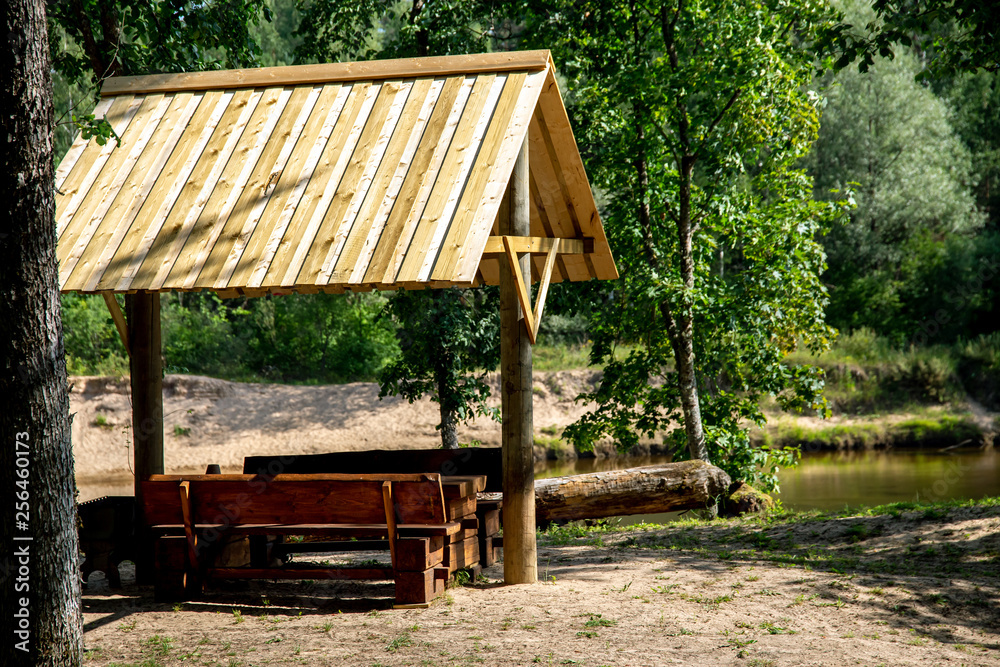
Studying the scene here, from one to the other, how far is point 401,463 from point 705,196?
675cm

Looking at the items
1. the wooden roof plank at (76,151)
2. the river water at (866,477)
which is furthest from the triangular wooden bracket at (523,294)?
the river water at (866,477)

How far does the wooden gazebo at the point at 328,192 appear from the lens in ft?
19.3

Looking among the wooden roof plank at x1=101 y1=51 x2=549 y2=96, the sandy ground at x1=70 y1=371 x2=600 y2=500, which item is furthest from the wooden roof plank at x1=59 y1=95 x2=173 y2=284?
the sandy ground at x1=70 y1=371 x2=600 y2=500

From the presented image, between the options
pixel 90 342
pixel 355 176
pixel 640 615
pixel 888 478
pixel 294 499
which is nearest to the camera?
pixel 640 615

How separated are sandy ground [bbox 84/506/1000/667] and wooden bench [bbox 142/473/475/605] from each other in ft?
0.67

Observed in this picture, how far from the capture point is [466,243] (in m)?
5.62

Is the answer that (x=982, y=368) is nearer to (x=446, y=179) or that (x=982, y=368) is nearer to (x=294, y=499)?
(x=446, y=179)

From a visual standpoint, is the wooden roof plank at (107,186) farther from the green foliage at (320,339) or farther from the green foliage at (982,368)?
the green foliage at (982,368)

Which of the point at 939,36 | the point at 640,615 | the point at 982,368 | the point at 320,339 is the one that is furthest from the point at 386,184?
the point at 982,368

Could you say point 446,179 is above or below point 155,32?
below

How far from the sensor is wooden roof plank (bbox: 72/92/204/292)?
627cm

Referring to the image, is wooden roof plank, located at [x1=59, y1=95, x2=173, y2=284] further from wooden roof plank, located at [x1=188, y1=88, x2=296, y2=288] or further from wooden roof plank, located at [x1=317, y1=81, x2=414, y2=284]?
wooden roof plank, located at [x1=317, y1=81, x2=414, y2=284]

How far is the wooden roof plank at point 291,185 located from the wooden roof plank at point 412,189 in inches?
32.4

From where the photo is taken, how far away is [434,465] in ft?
25.0
